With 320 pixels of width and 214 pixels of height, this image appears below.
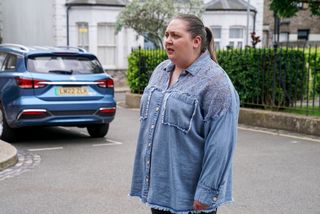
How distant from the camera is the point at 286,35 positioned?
38.6 meters

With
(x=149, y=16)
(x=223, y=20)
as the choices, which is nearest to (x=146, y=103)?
(x=149, y=16)

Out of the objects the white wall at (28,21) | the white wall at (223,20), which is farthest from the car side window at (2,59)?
the white wall at (223,20)

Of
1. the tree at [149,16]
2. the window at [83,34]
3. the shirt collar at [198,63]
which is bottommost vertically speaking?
the shirt collar at [198,63]

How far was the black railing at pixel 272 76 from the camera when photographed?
37.2 ft

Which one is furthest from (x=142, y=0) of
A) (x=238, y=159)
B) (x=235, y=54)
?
(x=238, y=159)

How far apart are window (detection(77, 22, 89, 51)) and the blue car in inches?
592

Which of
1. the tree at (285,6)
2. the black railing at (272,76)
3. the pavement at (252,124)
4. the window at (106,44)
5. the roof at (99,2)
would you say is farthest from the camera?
the window at (106,44)

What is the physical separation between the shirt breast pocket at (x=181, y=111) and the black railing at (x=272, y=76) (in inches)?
332

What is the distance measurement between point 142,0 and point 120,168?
18.0m

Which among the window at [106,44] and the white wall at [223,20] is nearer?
the window at [106,44]

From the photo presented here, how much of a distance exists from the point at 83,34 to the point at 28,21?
14.4 feet

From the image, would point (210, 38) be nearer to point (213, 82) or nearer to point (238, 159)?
point (213, 82)

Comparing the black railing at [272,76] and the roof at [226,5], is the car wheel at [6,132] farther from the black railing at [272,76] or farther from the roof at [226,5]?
the roof at [226,5]

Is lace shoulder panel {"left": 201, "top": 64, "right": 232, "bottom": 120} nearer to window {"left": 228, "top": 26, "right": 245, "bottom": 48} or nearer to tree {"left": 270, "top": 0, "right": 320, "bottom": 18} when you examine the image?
tree {"left": 270, "top": 0, "right": 320, "bottom": 18}
